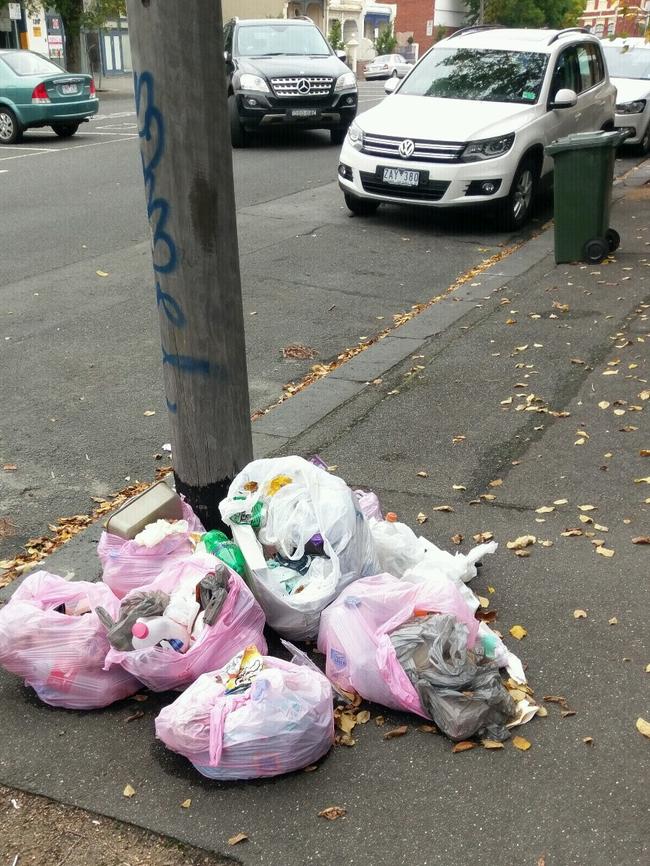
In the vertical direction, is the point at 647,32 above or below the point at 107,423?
above

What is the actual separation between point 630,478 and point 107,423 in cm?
290

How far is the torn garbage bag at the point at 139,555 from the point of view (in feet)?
11.9

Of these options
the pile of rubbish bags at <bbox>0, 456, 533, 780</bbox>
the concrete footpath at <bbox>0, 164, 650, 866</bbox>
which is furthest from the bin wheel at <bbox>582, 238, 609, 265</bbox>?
the pile of rubbish bags at <bbox>0, 456, 533, 780</bbox>

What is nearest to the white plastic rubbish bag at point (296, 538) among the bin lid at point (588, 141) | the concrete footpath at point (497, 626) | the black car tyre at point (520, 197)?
the concrete footpath at point (497, 626)

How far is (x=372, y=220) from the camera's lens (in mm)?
11250

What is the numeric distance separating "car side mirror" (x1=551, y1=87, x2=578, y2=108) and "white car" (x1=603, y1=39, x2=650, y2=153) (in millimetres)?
4976

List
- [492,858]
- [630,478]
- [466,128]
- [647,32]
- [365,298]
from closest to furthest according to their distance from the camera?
[492,858] → [630,478] → [365,298] → [466,128] → [647,32]

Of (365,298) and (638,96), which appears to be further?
(638,96)

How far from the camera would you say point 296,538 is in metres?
3.55

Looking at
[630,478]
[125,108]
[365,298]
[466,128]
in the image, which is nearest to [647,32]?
[466,128]

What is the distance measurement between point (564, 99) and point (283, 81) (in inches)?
267

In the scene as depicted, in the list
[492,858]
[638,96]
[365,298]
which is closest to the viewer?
[492,858]

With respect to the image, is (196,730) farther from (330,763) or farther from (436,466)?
(436,466)

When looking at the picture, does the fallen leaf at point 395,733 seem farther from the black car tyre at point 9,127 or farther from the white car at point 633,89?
the black car tyre at point 9,127
